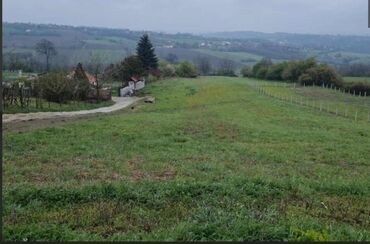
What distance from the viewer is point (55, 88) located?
4788 cm

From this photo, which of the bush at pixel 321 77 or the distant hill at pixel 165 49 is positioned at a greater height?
the distant hill at pixel 165 49

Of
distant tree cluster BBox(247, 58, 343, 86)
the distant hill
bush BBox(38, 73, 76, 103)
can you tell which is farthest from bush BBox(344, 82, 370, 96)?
the distant hill

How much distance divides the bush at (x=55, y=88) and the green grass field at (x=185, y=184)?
971 inches

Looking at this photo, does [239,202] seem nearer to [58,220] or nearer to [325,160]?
[58,220]

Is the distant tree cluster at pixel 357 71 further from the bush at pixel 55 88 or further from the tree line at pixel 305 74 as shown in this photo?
the bush at pixel 55 88

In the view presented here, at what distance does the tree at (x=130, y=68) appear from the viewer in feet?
261

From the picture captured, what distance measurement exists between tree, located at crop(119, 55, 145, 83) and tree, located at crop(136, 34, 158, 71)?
9.42 ft

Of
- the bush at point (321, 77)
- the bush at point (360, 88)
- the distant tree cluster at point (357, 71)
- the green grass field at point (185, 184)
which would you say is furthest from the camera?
the distant tree cluster at point (357, 71)

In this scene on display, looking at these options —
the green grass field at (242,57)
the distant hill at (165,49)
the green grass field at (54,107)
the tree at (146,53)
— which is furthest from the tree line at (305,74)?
the green grass field at (242,57)

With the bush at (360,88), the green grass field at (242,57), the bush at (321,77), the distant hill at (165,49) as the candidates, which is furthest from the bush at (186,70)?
the green grass field at (242,57)

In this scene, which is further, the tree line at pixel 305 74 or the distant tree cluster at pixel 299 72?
the distant tree cluster at pixel 299 72

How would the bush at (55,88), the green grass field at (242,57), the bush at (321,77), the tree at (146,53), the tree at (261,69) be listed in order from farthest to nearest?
the green grass field at (242,57) → the tree at (261,69) → the tree at (146,53) → the bush at (321,77) → the bush at (55,88)

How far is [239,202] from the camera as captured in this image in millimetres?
9352

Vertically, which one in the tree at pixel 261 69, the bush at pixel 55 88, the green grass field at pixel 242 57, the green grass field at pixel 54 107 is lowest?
the green grass field at pixel 54 107
